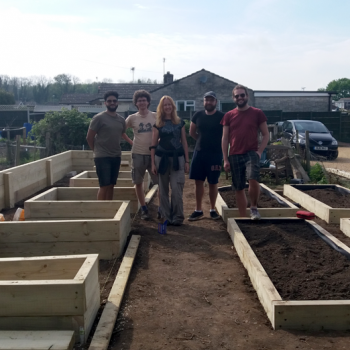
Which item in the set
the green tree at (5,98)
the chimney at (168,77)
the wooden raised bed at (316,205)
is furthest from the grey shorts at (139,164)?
the green tree at (5,98)

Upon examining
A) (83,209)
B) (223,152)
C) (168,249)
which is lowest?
(168,249)

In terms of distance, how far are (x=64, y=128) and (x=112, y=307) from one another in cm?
1112

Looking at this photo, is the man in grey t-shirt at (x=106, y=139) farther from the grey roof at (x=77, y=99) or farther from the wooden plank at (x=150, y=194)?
the grey roof at (x=77, y=99)

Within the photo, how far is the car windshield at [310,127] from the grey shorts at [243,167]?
508 inches

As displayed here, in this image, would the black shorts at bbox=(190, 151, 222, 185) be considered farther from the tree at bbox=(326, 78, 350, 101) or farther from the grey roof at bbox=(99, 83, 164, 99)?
the tree at bbox=(326, 78, 350, 101)

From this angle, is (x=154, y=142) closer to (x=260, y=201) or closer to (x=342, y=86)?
(x=260, y=201)

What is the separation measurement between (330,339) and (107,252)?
7.88ft

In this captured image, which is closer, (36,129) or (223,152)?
(223,152)

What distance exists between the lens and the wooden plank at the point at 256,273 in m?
3.26

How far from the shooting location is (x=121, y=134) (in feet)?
19.5

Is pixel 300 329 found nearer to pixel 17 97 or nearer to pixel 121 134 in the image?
pixel 121 134

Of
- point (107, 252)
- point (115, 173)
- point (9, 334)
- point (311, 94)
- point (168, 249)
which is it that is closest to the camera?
point (9, 334)

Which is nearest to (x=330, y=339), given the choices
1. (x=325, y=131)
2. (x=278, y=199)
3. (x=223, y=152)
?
(x=223, y=152)

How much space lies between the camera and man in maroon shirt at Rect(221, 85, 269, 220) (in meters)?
5.33
